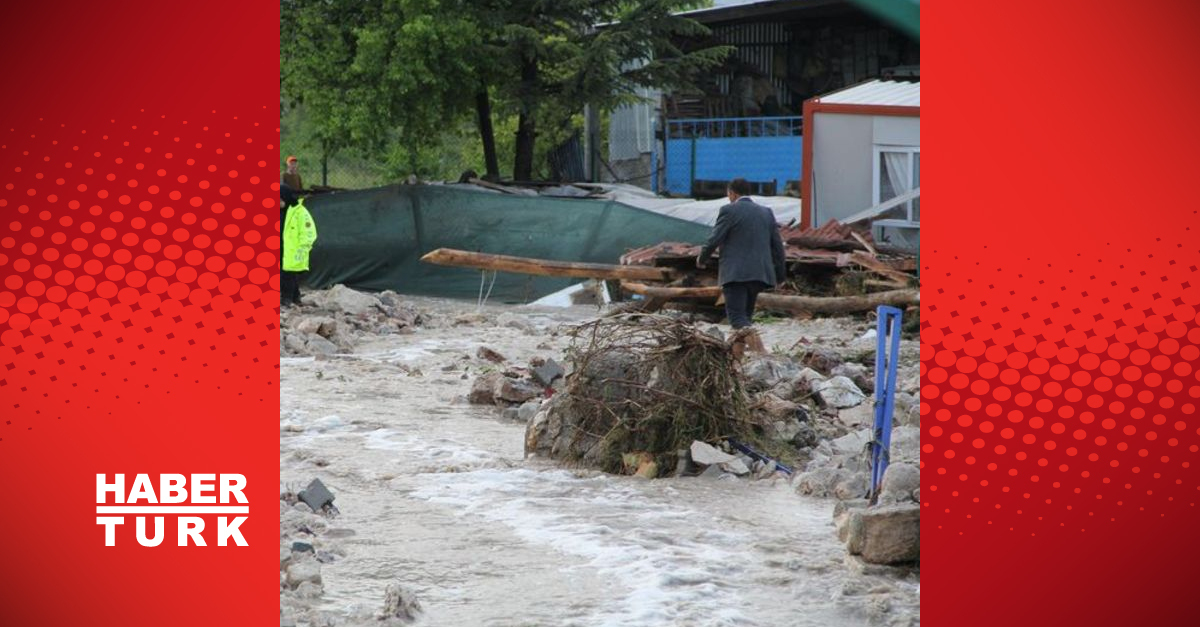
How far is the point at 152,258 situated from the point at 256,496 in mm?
814

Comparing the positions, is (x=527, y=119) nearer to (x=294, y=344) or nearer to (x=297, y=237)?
(x=297, y=237)

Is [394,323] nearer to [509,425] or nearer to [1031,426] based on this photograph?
[509,425]

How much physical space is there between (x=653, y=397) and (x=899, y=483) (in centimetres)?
260

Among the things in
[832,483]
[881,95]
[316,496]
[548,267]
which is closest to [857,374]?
[832,483]

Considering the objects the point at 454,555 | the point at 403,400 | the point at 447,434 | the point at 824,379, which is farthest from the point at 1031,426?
the point at 403,400

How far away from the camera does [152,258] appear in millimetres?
4836

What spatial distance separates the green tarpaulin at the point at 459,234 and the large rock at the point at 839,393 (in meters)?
8.52

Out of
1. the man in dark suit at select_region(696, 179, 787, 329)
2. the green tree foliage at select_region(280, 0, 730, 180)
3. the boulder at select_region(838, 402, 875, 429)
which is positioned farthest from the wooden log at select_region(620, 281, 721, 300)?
the green tree foliage at select_region(280, 0, 730, 180)

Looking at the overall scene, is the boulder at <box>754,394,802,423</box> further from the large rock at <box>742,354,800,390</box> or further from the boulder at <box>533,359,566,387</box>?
the boulder at <box>533,359,566,387</box>

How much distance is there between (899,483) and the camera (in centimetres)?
739

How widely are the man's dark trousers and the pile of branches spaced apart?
14.5ft

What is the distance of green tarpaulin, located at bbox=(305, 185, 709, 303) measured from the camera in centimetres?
2086

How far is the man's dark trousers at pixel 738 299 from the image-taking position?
1449 cm

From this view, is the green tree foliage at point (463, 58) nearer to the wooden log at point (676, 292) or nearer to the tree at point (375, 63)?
the tree at point (375, 63)
